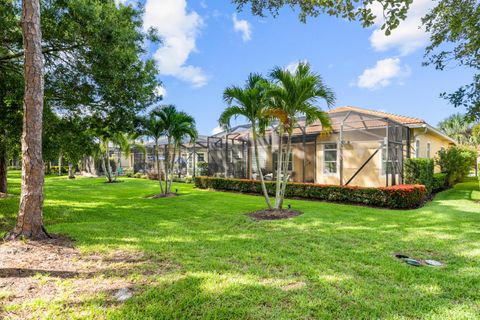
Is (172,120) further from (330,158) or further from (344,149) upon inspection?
(344,149)

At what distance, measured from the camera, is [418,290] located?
3098 mm

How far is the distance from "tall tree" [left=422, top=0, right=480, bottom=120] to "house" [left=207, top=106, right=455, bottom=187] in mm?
4588

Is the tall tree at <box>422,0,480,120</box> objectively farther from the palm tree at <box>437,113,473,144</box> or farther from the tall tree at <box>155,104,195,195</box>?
the palm tree at <box>437,113,473,144</box>

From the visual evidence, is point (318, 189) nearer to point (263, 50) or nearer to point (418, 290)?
point (263, 50)

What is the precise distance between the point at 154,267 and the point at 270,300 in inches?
69.7

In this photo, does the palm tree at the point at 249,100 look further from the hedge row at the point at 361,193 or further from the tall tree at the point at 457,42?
the hedge row at the point at 361,193

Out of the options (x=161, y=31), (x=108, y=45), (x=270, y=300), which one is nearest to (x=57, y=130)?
(x=108, y=45)

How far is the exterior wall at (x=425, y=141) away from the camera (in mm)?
13727

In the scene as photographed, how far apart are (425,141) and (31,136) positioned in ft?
61.3

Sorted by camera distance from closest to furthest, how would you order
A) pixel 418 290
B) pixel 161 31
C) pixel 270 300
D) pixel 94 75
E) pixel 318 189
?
pixel 270 300, pixel 418 290, pixel 94 75, pixel 161 31, pixel 318 189

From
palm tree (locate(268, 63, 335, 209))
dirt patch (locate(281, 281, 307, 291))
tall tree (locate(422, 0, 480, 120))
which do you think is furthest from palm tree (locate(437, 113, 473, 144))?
dirt patch (locate(281, 281, 307, 291))

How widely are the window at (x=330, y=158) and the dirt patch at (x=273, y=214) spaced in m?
Result: 7.66

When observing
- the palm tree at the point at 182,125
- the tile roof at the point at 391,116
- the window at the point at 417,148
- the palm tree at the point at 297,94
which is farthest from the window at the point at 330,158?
the palm tree at the point at 182,125

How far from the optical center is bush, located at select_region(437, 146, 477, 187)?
15734 mm
